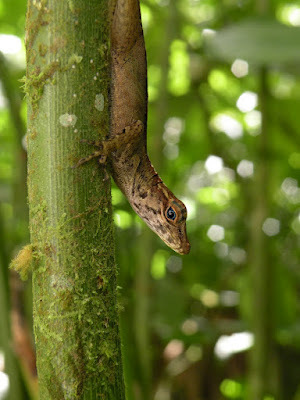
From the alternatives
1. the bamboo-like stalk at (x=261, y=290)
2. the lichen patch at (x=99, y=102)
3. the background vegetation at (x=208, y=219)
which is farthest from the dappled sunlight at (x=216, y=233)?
the lichen patch at (x=99, y=102)

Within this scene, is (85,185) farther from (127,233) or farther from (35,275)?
(127,233)

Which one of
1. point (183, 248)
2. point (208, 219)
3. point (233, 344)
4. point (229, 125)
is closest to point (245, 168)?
point (229, 125)

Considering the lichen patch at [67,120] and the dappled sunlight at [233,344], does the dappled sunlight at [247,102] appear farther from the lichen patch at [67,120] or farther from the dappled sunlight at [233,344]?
the lichen patch at [67,120]

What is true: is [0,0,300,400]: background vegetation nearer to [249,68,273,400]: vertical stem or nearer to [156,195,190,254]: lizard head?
[249,68,273,400]: vertical stem

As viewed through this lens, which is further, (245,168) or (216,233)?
(216,233)

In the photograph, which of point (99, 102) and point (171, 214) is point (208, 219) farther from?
point (99, 102)

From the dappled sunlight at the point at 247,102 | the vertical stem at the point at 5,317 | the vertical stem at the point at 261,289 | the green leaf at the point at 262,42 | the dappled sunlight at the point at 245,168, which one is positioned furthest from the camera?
the dappled sunlight at the point at 245,168

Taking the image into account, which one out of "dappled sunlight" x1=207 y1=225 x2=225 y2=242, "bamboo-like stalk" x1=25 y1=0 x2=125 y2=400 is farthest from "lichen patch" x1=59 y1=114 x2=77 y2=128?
"dappled sunlight" x1=207 y1=225 x2=225 y2=242
